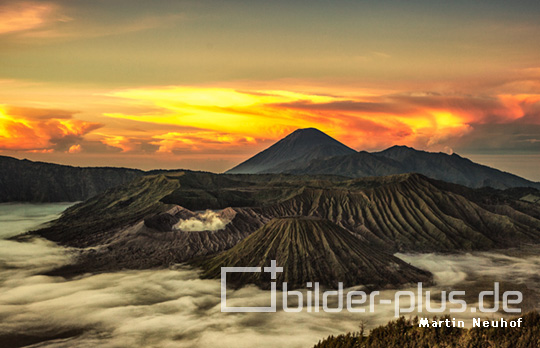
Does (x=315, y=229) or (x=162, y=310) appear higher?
(x=315, y=229)

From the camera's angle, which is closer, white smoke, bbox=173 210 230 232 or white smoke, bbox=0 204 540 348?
white smoke, bbox=0 204 540 348

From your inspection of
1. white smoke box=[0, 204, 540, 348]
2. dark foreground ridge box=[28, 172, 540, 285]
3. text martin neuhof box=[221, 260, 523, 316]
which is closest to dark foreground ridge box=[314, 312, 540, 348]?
white smoke box=[0, 204, 540, 348]

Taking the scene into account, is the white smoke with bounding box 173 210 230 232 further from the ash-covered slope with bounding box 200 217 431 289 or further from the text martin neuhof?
the text martin neuhof

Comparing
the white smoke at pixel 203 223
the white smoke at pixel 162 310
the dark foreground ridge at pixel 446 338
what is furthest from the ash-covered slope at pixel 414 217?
the dark foreground ridge at pixel 446 338

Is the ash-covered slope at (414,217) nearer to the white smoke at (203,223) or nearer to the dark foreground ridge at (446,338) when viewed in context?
the white smoke at (203,223)

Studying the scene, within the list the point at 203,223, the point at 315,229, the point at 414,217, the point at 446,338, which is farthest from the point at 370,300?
the point at 414,217

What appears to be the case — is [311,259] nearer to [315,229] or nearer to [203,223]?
[315,229]
